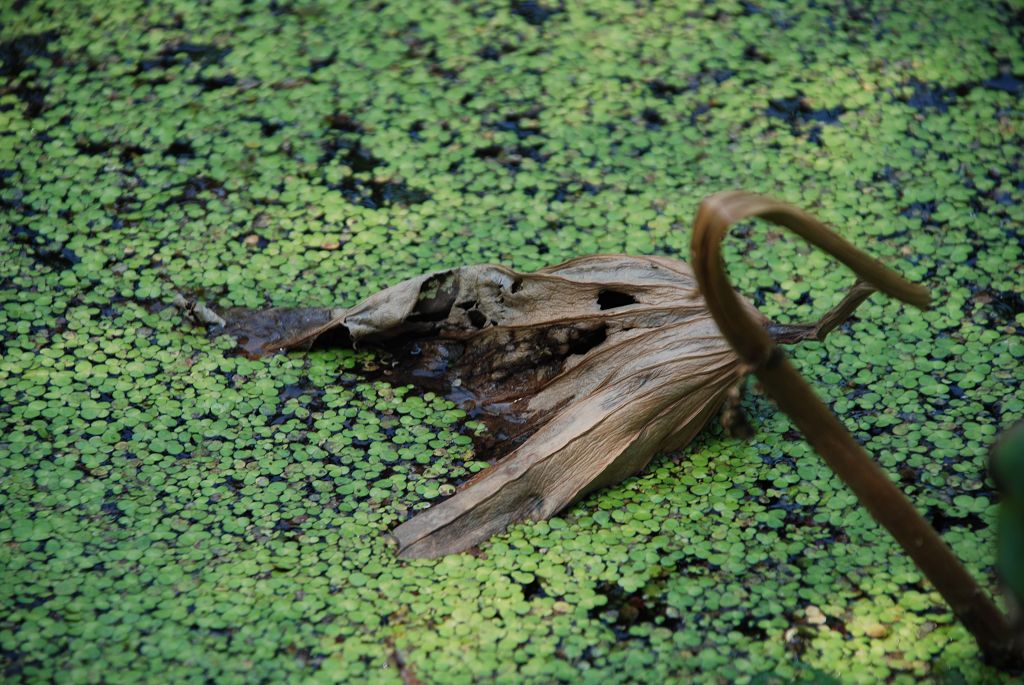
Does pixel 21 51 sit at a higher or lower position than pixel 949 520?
higher

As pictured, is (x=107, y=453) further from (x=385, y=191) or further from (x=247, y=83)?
(x=247, y=83)

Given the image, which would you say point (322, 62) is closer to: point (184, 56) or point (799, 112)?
point (184, 56)

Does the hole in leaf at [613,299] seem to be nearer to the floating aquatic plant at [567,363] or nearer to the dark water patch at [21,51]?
the floating aquatic plant at [567,363]

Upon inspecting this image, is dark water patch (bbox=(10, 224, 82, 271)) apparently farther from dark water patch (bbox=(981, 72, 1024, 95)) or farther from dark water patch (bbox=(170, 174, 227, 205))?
dark water patch (bbox=(981, 72, 1024, 95))

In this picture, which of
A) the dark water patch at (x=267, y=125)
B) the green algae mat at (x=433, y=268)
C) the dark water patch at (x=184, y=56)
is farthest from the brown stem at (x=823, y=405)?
the dark water patch at (x=184, y=56)

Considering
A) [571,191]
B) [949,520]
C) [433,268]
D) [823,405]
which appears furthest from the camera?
[571,191]

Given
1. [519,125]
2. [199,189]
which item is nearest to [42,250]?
[199,189]

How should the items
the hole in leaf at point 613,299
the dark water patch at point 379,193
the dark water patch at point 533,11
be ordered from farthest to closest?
the dark water patch at point 533,11 < the dark water patch at point 379,193 < the hole in leaf at point 613,299
